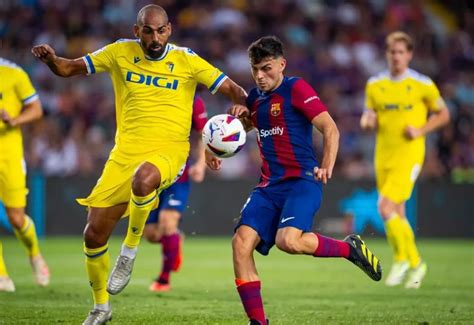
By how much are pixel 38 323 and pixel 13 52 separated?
12.7 m

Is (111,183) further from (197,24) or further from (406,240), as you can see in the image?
(197,24)

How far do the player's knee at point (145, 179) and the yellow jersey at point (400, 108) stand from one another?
4927 mm

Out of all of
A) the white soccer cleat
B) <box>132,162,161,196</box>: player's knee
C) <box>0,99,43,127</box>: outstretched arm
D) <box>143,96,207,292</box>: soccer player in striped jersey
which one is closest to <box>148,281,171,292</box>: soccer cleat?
<box>143,96,207,292</box>: soccer player in striped jersey

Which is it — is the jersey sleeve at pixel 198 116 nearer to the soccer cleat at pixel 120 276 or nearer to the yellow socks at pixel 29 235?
the yellow socks at pixel 29 235

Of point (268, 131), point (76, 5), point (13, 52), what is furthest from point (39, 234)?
point (268, 131)

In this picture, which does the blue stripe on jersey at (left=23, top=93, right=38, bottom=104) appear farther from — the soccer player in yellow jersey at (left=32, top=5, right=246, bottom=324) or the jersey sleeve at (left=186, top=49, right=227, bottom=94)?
the jersey sleeve at (left=186, top=49, right=227, bottom=94)

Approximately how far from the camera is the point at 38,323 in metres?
7.91

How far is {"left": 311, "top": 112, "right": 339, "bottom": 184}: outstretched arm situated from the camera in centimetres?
737

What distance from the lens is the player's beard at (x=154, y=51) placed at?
8.12 m

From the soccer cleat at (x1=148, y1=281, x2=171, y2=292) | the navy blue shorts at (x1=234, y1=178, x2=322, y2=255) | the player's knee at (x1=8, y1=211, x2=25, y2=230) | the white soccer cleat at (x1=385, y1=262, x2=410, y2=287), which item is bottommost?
the soccer cleat at (x1=148, y1=281, x2=171, y2=292)

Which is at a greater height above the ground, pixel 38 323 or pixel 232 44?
pixel 232 44

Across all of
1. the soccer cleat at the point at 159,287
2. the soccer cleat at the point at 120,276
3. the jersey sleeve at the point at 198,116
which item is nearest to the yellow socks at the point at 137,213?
the soccer cleat at the point at 120,276

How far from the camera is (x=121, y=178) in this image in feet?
26.7

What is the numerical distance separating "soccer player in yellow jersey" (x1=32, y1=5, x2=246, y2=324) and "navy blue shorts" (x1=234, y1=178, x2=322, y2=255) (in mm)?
782
